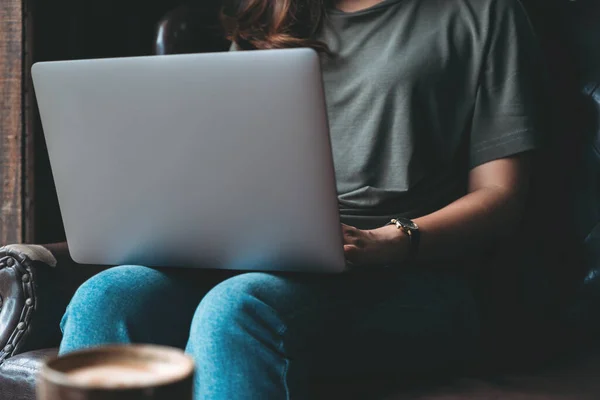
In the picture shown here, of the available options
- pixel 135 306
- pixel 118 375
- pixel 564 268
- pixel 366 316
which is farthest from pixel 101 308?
pixel 564 268

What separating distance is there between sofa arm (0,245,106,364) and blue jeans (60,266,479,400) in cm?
29

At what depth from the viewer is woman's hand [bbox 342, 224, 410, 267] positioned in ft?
3.07

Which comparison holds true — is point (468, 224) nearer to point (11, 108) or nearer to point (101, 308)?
point (101, 308)

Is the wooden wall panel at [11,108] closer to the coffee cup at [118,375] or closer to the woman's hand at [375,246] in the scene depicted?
the woman's hand at [375,246]

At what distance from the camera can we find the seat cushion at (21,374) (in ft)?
3.96

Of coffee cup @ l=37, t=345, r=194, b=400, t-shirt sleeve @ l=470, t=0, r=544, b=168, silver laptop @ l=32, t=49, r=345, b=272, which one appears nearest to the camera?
coffee cup @ l=37, t=345, r=194, b=400

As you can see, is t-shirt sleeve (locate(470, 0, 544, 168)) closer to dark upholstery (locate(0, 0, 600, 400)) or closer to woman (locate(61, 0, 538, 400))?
woman (locate(61, 0, 538, 400))

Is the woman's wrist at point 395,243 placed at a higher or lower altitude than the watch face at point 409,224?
lower

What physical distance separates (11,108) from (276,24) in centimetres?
64

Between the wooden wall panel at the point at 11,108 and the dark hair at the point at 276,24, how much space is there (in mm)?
494

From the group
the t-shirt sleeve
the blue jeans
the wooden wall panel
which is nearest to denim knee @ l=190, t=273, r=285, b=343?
the blue jeans

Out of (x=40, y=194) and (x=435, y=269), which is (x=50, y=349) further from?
(x=435, y=269)

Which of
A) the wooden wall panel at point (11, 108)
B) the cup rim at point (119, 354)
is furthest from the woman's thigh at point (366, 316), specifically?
the wooden wall panel at point (11, 108)

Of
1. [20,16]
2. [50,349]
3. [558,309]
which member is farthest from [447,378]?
[20,16]
